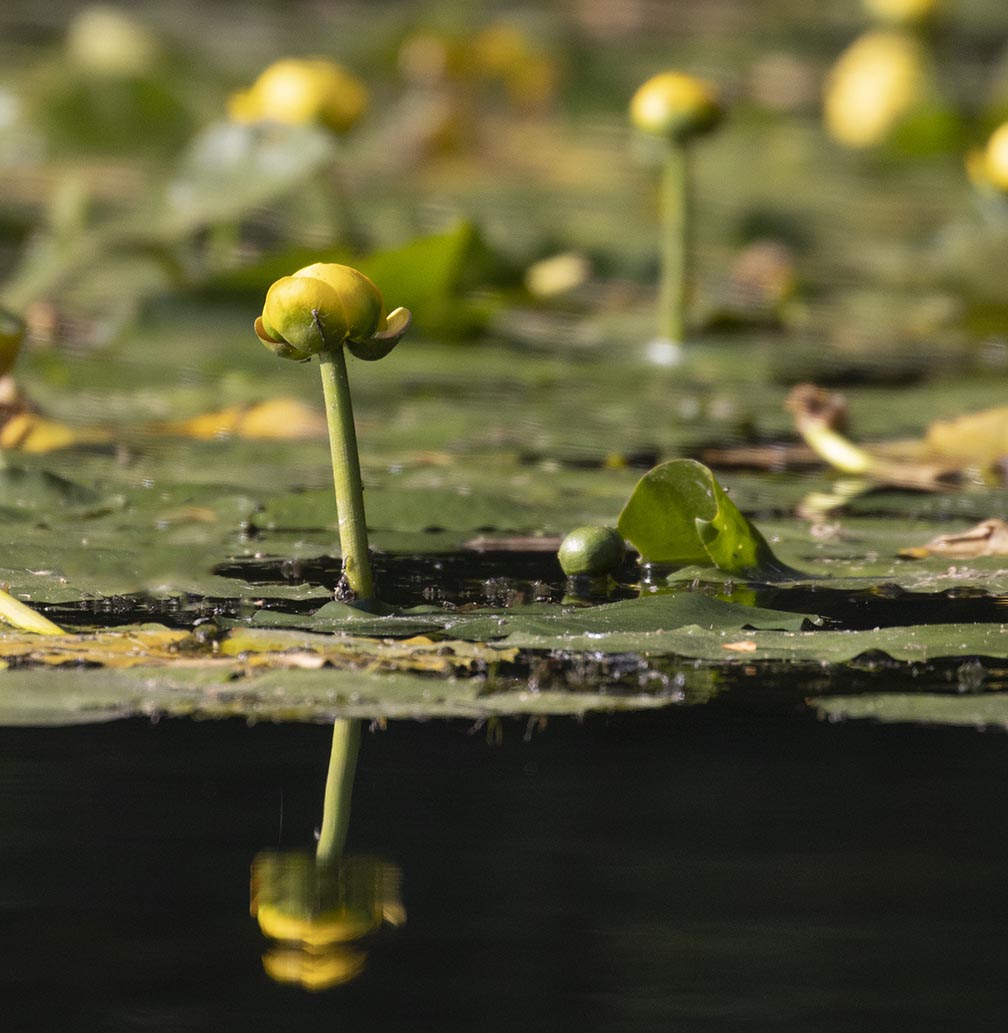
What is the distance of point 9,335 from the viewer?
5.43 ft

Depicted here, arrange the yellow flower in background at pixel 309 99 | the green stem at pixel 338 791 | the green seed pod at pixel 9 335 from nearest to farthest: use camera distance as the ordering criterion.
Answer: the green stem at pixel 338 791
the green seed pod at pixel 9 335
the yellow flower in background at pixel 309 99

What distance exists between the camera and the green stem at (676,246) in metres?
2.17

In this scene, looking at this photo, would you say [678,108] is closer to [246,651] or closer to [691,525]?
[691,525]

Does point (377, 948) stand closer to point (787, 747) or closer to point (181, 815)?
point (181, 815)

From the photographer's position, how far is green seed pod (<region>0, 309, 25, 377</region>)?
165 centimetres

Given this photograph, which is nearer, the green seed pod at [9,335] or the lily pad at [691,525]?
the lily pad at [691,525]

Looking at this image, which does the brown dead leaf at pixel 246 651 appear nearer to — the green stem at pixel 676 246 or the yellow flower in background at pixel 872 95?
the green stem at pixel 676 246

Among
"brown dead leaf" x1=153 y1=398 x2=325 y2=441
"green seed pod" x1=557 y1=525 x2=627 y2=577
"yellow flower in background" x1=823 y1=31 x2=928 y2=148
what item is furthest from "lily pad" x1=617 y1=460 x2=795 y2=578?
"yellow flower in background" x1=823 y1=31 x2=928 y2=148

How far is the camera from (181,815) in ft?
2.70

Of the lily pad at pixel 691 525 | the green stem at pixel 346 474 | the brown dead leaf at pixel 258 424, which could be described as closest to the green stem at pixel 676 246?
the brown dead leaf at pixel 258 424

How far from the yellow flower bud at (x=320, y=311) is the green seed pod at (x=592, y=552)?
0.76 feet

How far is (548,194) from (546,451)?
2073 millimetres

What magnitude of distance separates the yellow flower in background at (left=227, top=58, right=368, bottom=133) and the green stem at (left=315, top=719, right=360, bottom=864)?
1.59 meters

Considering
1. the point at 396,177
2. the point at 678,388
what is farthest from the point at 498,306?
the point at 396,177
